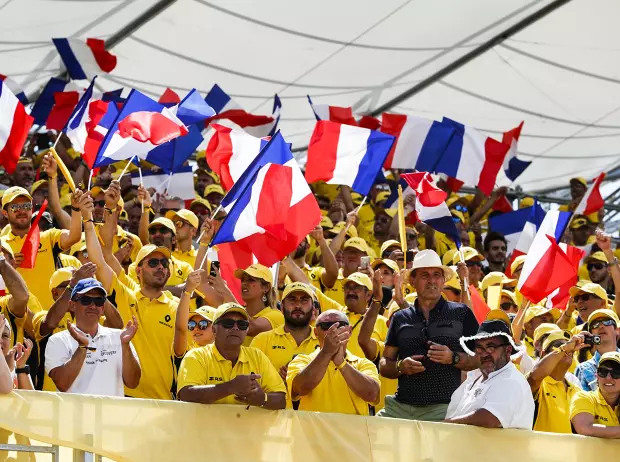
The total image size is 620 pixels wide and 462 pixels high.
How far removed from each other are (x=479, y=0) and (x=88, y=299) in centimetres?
754

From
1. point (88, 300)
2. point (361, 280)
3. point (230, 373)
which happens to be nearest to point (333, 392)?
point (230, 373)

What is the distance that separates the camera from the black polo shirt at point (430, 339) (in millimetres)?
7789

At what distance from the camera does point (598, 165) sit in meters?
18.7

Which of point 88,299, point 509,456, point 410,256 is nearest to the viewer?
point 509,456

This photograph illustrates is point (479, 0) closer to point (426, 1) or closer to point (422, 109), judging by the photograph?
point (426, 1)

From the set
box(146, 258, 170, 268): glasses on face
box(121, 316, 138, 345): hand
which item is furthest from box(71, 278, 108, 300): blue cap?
box(146, 258, 170, 268): glasses on face

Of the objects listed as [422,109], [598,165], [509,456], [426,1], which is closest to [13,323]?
[509,456]

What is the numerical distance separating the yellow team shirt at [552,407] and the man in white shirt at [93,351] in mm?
2527

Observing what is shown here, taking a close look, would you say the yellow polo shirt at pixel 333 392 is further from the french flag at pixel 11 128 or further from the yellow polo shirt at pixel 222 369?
the french flag at pixel 11 128

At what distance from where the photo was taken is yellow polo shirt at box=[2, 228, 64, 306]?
9461mm

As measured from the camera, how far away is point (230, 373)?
7.29 metres

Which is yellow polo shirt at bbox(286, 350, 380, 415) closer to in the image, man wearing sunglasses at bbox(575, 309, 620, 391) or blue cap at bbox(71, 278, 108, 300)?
blue cap at bbox(71, 278, 108, 300)

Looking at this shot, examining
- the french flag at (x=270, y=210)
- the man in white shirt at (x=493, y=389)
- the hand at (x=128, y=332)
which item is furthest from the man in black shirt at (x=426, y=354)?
the hand at (x=128, y=332)

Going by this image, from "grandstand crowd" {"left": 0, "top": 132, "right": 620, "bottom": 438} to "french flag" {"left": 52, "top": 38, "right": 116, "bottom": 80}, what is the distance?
11.4ft
